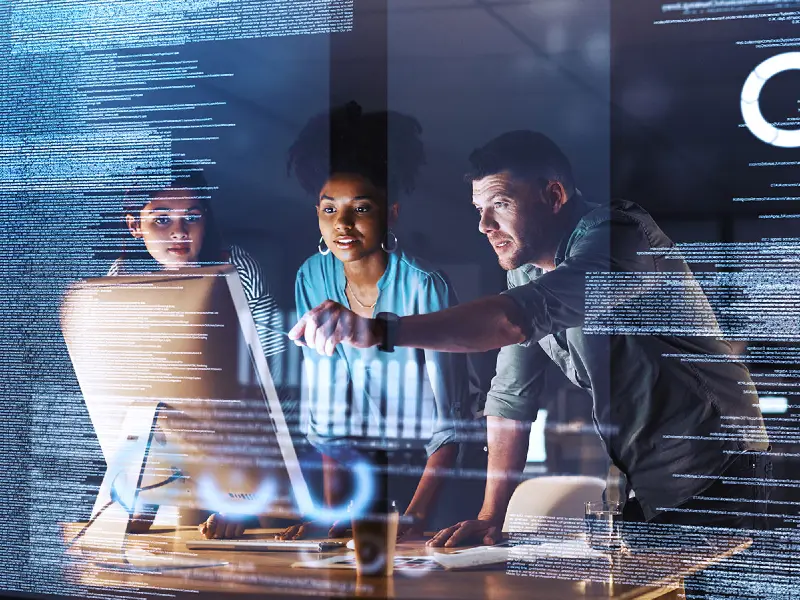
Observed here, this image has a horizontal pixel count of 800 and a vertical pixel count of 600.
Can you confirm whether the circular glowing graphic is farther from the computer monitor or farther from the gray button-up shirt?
the computer monitor

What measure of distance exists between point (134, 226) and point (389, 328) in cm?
68

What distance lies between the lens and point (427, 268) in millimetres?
1852

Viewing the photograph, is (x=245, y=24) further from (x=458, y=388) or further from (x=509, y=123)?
(x=458, y=388)

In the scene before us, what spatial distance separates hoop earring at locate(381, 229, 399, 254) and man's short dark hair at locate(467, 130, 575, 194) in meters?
0.21

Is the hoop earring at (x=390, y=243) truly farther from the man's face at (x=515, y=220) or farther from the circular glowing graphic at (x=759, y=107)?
the circular glowing graphic at (x=759, y=107)

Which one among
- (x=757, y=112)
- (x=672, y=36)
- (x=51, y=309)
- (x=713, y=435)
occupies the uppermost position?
(x=672, y=36)

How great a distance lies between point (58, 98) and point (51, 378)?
2.27 feet

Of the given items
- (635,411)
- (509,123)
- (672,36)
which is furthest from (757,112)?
(635,411)

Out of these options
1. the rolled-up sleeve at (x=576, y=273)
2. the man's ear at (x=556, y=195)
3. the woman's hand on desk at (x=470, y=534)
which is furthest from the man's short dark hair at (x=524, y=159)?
the woman's hand on desk at (x=470, y=534)

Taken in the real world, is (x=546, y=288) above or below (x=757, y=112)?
below

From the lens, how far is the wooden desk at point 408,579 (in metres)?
1.64

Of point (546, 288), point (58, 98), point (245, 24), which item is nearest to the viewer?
point (546, 288)

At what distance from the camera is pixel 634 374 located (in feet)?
5.64

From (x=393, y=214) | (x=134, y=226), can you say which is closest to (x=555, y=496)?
(x=393, y=214)
